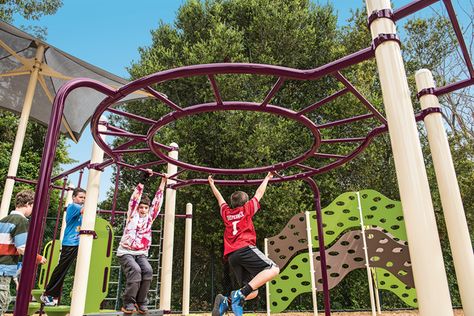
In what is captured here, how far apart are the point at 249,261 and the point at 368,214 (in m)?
5.36

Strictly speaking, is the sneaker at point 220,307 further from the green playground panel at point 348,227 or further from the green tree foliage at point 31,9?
the green tree foliage at point 31,9

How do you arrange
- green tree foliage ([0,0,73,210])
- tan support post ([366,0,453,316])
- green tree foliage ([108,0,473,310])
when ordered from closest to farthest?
tan support post ([366,0,453,316]) → green tree foliage ([108,0,473,310]) → green tree foliage ([0,0,73,210])

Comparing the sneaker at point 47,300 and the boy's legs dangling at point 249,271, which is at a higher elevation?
the boy's legs dangling at point 249,271

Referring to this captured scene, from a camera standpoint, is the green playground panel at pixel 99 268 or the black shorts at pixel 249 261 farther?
the green playground panel at pixel 99 268

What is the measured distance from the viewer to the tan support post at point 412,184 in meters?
1.50

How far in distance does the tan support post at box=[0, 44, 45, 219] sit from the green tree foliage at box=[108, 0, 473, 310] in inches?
217

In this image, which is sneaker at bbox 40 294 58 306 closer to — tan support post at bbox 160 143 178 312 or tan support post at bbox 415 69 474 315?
tan support post at bbox 160 143 178 312

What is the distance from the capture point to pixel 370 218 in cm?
845

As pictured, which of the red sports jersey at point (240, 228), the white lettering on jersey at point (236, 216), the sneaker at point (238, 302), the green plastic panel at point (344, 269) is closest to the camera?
the sneaker at point (238, 302)

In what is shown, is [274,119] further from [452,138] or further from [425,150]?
[452,138]

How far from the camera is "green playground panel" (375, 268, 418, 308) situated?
7.93m

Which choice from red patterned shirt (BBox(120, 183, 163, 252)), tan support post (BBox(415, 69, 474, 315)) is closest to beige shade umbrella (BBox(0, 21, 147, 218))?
red patterned shirt (BBox(120, 183, 163, 252))

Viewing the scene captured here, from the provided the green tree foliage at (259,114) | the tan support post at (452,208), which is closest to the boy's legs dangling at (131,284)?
the tan support post at (452,208)

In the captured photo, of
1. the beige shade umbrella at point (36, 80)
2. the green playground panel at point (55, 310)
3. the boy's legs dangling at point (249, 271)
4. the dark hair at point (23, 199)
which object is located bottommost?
the green playground panel at point (55, 310)
